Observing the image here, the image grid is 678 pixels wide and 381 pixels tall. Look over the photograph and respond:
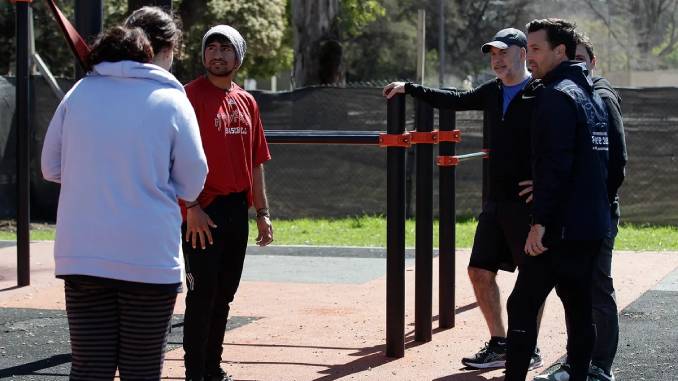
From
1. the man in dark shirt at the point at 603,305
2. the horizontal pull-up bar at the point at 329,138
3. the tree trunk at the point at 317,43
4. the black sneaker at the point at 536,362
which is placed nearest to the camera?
the man in dark shirt at the point at 603,305

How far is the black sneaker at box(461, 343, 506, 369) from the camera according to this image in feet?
21.0

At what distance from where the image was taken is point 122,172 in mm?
4023

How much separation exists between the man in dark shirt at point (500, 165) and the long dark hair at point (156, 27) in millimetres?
2062

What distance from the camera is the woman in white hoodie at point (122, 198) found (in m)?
4.02

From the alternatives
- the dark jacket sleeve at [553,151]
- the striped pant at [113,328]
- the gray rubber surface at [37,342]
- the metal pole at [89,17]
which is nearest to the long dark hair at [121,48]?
the striped pant at [113,328]

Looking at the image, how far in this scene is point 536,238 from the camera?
511 cm

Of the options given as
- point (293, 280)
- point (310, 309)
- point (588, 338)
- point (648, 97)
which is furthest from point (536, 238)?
point (648, 97)

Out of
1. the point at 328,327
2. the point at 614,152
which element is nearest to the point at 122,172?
the point at 614,152

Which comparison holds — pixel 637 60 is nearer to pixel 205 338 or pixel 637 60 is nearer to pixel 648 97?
pixel 648 97

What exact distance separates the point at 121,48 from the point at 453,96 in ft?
9.12

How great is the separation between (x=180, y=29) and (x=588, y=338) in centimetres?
233

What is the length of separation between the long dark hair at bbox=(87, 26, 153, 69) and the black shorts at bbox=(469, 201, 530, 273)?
252cm

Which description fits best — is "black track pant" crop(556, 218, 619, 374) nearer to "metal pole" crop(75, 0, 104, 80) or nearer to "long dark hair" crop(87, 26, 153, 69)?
"long dark hair" crop(87, 26, 153, 69)

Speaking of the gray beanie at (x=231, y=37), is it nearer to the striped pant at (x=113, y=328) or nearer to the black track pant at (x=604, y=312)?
the striped pant at (x=113, y=328)
